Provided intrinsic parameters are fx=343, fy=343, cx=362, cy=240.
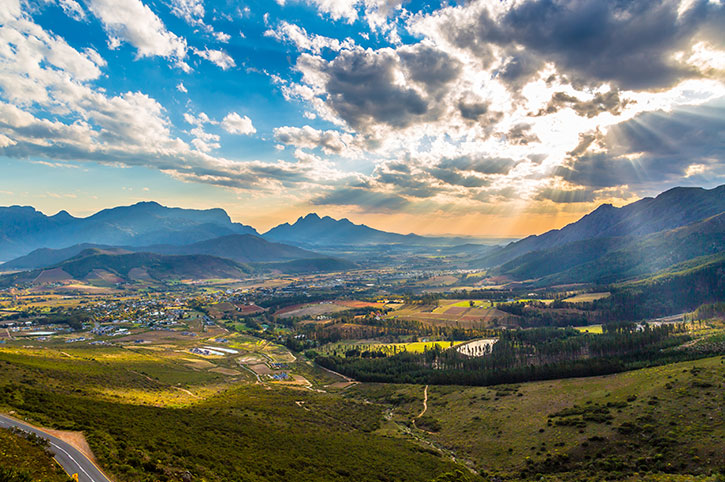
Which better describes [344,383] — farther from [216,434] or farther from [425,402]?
[216,434]

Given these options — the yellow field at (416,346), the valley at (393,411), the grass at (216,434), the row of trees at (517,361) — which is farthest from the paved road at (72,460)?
the yellow field at (416,346)

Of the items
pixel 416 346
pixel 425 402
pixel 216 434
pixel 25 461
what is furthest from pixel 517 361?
pixel 25 461

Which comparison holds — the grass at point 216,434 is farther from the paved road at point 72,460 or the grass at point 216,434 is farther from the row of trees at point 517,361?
the row of trees at point 517,361

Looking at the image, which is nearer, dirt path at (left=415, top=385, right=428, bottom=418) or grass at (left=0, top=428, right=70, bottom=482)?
grass at (left=0, top=428, right=70, bottom=482)

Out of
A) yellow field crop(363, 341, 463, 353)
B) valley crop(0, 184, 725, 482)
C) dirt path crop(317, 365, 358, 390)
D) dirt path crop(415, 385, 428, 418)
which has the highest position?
valley crop(0, 184, 725, 482)

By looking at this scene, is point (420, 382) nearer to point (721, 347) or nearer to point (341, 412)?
point (341, 412)

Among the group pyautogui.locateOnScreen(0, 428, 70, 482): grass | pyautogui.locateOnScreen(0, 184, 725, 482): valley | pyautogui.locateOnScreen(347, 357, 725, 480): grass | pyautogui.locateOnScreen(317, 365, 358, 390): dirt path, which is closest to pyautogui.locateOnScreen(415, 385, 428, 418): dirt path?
pyautogui.locateOnScreen(0, 184, 725, 482): valley

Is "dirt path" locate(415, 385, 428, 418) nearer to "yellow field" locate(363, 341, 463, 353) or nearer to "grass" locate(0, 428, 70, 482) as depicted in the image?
"yellow field" locate(363, 341, 463, 353)
